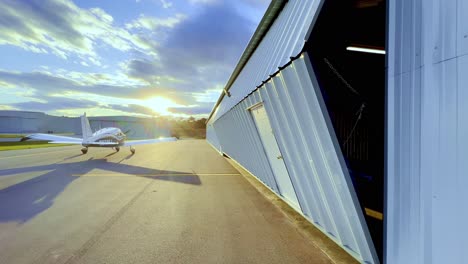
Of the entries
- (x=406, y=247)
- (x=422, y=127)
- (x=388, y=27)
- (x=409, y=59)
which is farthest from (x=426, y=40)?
(x=406, y=247)

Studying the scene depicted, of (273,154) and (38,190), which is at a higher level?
(273,154)

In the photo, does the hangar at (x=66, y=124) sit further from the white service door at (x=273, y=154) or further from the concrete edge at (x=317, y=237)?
the concrete edge at (x=317, y=237)

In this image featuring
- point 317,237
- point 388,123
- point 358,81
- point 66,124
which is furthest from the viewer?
point 66,124

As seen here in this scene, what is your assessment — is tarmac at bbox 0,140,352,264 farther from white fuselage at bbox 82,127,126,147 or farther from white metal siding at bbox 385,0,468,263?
white fuselage at bbox 82,127,126,147

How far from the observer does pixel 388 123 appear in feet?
7.77

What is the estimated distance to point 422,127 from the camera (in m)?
1.97

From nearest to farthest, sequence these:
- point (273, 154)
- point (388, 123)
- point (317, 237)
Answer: point (388, 123) < point (317, 237) < point (273, 154)

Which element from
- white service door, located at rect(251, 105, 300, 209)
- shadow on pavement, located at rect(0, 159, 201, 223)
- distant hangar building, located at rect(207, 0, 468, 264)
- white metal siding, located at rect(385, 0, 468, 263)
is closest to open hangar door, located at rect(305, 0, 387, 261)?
distant hangar building, located at rect(207, 0, 468, 264)

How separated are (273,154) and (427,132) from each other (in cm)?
420

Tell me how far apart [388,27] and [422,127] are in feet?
3.45

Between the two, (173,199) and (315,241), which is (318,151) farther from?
(173,199)

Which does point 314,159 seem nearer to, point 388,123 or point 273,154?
point 388,123

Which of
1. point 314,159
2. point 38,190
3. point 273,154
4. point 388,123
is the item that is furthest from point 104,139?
point 388,123

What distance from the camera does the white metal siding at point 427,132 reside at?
1691 mm
